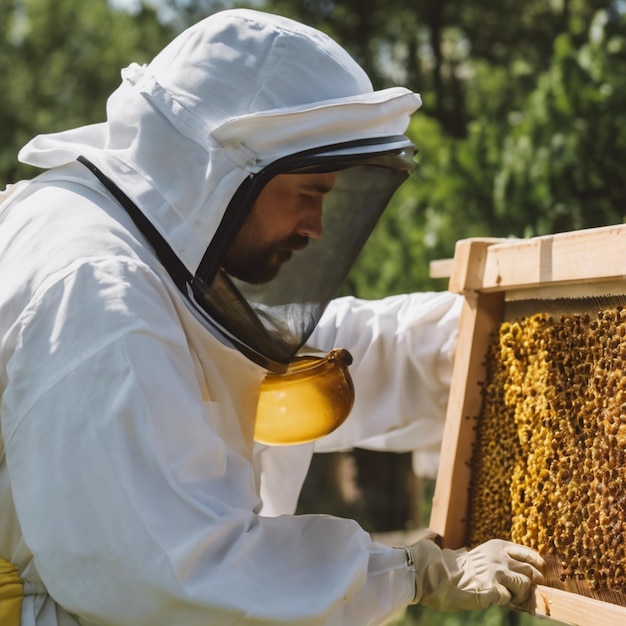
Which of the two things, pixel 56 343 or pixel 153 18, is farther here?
pixel 153 18

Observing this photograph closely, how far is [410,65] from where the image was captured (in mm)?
13359

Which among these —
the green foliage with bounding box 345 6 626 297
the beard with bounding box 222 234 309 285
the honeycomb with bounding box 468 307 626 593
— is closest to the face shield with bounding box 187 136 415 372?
the beard with bounding box 222 234 309 285

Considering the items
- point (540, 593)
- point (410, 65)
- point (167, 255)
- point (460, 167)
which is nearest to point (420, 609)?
point (460, 167)

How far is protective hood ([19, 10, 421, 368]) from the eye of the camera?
7.57 ft

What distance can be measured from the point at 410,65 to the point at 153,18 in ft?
11.9

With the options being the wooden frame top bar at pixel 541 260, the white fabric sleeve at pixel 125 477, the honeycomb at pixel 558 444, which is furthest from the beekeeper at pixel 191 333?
the wooden frame top bar at pixel 541 260

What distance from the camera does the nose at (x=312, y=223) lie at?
2578mm

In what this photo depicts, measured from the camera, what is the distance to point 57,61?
1797cm

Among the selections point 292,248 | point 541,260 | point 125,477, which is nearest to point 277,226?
point 292,248

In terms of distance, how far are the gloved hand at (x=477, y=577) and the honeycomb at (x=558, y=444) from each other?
0.28ft

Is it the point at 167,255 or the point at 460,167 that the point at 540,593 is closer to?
the point at 167,255

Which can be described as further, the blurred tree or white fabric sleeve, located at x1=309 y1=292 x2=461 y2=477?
the blurred tree

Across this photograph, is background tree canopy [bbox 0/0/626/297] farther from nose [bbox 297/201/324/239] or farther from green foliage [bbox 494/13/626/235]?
nose [bbox 297/201/324/239]

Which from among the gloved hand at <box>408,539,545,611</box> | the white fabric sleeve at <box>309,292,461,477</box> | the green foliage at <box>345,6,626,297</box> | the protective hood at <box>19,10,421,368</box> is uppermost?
the protective hood at <box>19,10,421,368</box>
